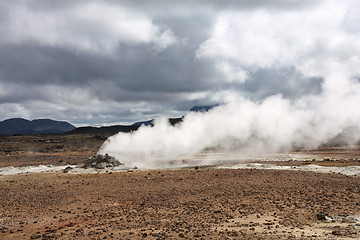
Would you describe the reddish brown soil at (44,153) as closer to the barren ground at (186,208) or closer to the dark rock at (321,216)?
the barren ground at (186,208)

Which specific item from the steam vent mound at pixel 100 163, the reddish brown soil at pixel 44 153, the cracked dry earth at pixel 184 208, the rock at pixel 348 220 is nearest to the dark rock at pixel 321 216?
the cracked dry earth at pixel 184 208

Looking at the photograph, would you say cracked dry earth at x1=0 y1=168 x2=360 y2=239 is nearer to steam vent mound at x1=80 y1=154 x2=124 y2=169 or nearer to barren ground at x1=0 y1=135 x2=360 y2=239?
barren ground at x1=0 y1=135 x2=360 y2=239

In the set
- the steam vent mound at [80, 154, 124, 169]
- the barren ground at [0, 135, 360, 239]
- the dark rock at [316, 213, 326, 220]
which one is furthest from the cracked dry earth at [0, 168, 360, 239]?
the steam vent mound at [80, 154, 124, 169]

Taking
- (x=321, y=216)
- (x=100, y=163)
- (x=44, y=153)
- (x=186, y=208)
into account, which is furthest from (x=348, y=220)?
(x=44, y=153)

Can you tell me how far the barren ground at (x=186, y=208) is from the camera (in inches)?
459

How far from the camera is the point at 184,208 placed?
51.5 ft

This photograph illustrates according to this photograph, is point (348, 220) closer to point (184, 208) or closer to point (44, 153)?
point (184, 208)

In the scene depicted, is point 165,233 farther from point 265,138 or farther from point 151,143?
point 265,138

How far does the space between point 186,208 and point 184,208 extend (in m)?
0.12

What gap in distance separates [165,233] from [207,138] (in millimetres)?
45793

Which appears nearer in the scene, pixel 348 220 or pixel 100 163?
pixel 348 220

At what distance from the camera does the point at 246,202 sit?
16359mm

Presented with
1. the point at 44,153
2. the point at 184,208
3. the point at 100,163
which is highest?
the point at 44,153

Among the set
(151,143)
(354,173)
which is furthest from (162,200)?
(151,143)
